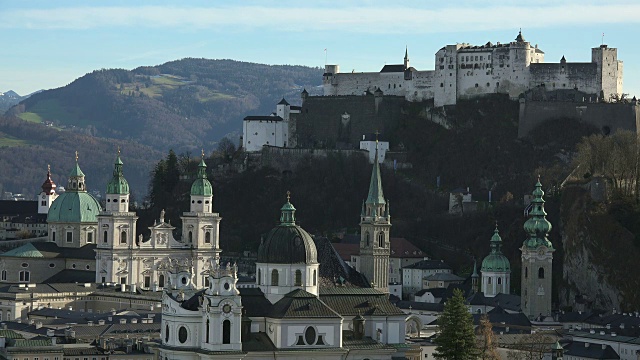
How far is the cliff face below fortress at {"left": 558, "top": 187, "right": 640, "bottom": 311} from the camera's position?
12481 centimetres

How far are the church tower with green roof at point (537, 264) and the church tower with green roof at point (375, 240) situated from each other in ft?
41.5

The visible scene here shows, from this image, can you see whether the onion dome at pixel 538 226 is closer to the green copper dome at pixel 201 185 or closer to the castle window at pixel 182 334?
the green copper dome at pixel 201 185

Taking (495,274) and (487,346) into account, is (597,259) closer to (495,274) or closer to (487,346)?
(495,274)

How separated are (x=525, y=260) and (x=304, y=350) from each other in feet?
136

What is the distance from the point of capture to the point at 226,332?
83.4 metres

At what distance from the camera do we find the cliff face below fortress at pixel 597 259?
409 feet

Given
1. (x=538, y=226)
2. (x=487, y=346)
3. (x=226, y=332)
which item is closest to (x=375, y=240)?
(x=538, y=226)

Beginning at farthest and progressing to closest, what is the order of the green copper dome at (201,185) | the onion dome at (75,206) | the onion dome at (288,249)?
the onion dome at (75,206) → the green copper dome at (201,185) → the onion dome at (288,249)

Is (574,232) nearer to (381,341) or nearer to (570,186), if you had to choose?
(570,186)

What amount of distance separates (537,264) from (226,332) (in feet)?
144

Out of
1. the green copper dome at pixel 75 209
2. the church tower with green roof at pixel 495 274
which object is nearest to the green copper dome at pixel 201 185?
the green copper dome at pixel 75 209

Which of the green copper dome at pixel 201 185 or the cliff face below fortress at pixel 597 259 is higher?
the green copper dome at pixel 201 185

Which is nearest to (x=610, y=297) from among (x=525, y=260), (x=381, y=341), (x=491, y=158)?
(x=525, y=260)

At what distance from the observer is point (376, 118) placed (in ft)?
524
